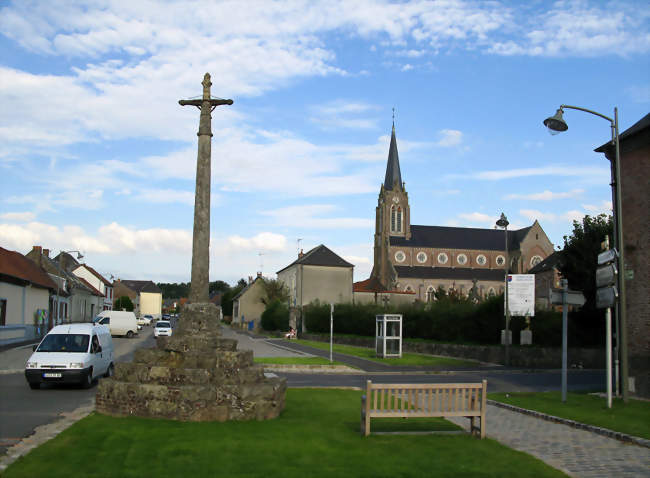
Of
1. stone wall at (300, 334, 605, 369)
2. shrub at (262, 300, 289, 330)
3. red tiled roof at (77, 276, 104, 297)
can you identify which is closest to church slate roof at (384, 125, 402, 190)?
shrub at (262, 300, 289, 330)

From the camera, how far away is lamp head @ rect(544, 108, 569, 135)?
13.5 meters

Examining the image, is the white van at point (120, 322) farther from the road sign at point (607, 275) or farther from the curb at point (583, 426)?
the road sign at point (607, 275)

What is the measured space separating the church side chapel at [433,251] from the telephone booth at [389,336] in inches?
2654

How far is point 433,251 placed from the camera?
10469 centimetres

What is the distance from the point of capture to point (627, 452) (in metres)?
8.42

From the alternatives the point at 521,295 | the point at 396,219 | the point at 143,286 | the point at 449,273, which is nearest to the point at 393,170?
the point at 396,219

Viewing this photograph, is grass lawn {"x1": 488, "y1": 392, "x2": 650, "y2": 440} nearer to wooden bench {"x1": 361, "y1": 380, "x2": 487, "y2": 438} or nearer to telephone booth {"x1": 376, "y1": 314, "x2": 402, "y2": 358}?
wooden bench {"x1": 361, "y1": 380, "x2": 487, "y2": 438}

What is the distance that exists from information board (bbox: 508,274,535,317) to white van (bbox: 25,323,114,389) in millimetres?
19133

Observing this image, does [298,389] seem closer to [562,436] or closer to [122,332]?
[562,436]

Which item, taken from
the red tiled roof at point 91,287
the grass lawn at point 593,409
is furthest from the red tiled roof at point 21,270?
the red tiled roof at point 91,287

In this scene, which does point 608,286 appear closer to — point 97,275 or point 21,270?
point 21,270

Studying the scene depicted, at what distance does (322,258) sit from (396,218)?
37497 millimetres

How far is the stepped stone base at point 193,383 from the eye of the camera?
9.83 metres

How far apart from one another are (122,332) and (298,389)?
34.1 m
